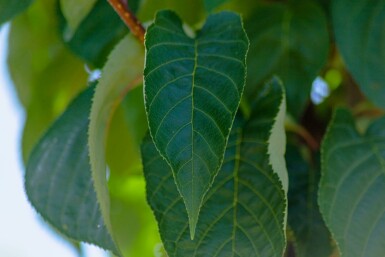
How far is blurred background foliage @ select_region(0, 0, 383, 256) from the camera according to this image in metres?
0.53

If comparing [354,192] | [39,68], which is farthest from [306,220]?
[39,68]

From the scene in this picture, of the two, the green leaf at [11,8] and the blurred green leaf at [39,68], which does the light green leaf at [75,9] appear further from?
the blurred green leaf at [39,68]

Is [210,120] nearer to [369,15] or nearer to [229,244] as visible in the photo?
[229,244]

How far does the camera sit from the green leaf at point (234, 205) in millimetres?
411

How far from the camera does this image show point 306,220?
0.50 m

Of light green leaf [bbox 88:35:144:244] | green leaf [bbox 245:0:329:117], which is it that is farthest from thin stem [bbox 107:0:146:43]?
green leaf [bbox 245:0:329:117]

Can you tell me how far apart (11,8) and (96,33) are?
8 centimetres

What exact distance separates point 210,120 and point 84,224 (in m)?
0.13

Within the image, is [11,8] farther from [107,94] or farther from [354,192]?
[354,192]

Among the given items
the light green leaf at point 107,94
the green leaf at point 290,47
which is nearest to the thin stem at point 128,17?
the light green leaf at point 107,94

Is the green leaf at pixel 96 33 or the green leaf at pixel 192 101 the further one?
the green leaf at pixel 96 33

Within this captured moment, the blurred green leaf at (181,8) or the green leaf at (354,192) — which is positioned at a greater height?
the blurred green leaf at (181,8)

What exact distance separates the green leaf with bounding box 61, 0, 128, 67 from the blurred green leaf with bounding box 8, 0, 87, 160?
0.08m

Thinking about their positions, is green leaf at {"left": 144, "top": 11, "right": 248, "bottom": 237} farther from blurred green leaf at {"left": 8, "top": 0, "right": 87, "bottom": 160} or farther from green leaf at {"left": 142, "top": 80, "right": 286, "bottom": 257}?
blurred green leaf at {"left": 8, "top": 0, "right": 87, "bottom": 160}
